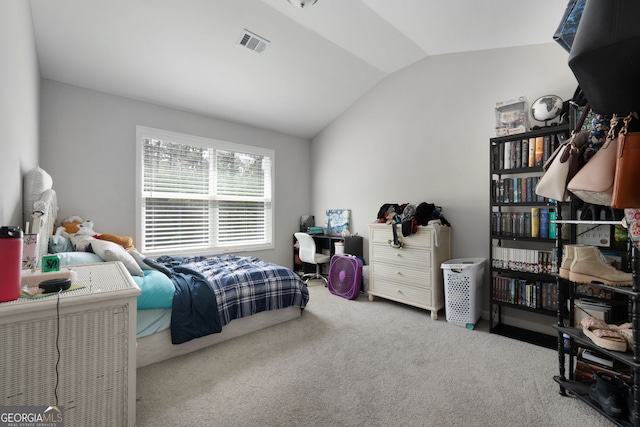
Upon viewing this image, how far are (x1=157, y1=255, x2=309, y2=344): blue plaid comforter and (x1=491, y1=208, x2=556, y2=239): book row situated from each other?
2.04 meters

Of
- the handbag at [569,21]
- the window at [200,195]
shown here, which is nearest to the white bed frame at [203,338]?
the window at [200,195]

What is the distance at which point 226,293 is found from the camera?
2.41 meters

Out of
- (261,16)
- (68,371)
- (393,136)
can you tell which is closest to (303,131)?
(393,136)

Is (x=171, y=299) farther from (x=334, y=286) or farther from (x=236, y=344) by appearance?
(x=334, y=286)

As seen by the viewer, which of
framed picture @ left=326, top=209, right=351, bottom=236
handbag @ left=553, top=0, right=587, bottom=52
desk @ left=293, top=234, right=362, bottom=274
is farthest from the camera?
framed picture @ left=326, top=209, right=351, bottom=236

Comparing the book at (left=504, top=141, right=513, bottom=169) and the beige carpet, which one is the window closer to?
the beige carpet

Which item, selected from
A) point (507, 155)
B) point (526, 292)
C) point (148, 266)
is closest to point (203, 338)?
point (148, 266)

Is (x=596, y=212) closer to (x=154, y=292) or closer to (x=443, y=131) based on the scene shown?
(x=443, y=131)

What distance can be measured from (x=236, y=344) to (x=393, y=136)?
3.13 m

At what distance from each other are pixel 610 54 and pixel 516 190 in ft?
7.28

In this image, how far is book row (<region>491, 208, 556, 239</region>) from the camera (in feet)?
7.75

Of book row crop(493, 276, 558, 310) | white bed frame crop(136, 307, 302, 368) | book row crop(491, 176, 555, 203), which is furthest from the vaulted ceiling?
white bed frame crop(136, 307, 302, 368)

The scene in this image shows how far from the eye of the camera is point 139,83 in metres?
3.14

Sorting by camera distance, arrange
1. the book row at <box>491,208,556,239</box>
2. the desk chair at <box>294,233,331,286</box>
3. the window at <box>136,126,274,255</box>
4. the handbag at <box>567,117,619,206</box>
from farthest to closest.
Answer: the desk chair at <box>294,233,331,286</box> < the window at <box>136,126,274,255</box> < the book row at <box>491,208,556,239</box> < the handbag at <box>567,117,619,206</box>
